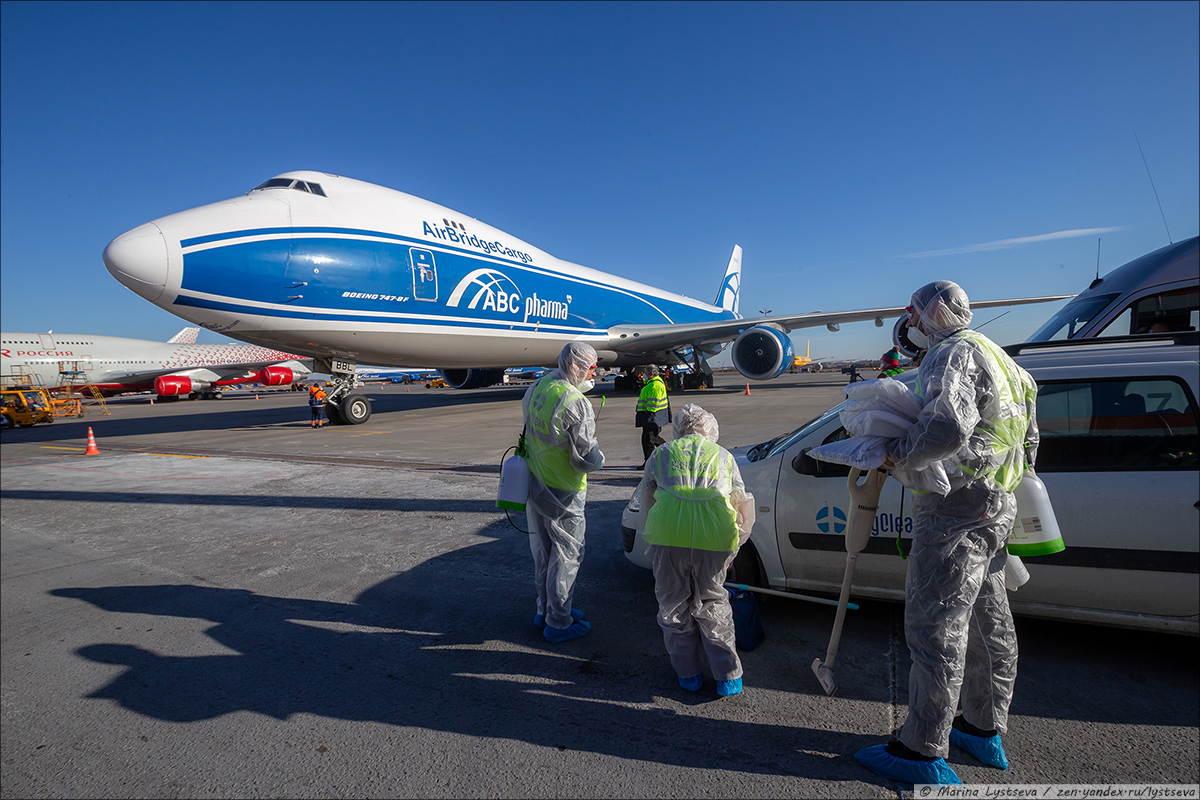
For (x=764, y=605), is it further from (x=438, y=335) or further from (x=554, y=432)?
(x=438, y=335)

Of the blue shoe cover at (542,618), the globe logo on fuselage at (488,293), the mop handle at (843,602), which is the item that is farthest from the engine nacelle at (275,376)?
the mop handle at (843,602)

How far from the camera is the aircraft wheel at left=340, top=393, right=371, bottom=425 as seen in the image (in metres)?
15.9

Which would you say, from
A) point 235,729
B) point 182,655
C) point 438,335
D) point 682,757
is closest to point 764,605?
point 682,757

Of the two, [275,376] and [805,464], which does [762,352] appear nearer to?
[805,464]

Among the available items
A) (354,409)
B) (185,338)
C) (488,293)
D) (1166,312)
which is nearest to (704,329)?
(488,293)

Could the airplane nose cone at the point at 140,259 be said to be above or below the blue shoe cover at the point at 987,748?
above

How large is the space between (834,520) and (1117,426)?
1491 mm

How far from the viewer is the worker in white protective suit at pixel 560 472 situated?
3.36 metres

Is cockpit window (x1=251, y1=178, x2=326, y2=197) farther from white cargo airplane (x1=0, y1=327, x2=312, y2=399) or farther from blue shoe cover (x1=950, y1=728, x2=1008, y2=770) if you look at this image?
white cargo airplane (x1=0, y1=327, x2=312, y2=399)

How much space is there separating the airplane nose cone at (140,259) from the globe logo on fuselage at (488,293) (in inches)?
229

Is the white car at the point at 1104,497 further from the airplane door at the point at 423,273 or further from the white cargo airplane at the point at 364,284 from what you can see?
the airplane door at the point at 423,273

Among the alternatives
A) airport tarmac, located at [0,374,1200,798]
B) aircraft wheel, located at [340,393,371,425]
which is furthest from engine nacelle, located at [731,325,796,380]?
airport tarmac, located at [0,374,1200,798]

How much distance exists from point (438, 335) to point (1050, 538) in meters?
13.4

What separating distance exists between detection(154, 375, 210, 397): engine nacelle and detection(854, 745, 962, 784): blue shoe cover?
46.3m
